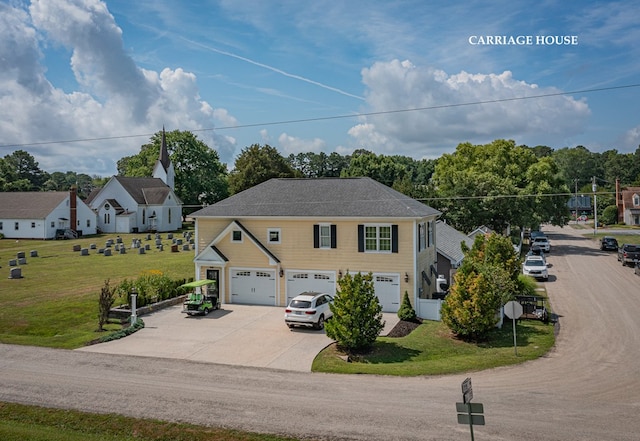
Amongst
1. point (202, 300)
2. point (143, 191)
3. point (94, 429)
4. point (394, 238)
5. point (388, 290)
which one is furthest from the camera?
point (143, 191)

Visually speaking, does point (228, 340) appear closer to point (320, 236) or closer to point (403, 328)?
point (403, 328)

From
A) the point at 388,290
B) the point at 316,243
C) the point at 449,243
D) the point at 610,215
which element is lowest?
the point at 388,290

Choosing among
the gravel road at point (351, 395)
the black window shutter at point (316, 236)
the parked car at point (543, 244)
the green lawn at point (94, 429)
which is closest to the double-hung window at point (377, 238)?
the black window shutter at point (316, 236)

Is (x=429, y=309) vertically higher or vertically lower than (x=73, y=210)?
lower

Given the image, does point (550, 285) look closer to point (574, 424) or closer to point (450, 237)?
point (450, 237)

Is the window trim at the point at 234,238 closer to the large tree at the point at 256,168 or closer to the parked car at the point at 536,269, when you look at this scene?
the parked car at the point at 536,269

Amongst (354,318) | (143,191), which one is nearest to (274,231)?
(354,318)
